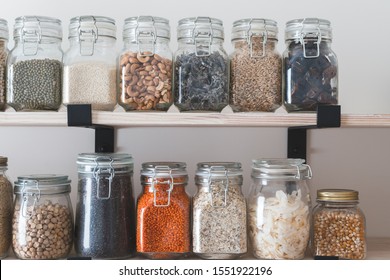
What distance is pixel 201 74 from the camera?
1.28 m

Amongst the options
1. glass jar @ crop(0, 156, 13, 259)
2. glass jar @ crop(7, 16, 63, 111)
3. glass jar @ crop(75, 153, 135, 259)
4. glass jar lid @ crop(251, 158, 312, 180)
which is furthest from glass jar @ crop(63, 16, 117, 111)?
glass jar lid @ crop(251, 158, 312, 180)

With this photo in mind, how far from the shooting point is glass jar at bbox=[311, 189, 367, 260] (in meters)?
1.31

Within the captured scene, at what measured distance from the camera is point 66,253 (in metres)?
1.31

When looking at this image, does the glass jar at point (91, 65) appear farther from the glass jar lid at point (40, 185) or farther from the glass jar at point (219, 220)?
the glass jar at point (219, 220)

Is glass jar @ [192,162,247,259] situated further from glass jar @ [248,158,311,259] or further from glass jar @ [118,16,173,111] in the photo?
glass jar @ [118,16,173,111]

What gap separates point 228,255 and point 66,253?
37 cm

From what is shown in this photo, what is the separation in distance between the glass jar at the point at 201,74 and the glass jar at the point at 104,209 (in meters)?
0.21

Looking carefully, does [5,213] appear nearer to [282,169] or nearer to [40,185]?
[40,185]

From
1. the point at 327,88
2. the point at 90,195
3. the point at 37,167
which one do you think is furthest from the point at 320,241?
the point at 37,167

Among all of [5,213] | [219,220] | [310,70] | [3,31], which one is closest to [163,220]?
[219,220]

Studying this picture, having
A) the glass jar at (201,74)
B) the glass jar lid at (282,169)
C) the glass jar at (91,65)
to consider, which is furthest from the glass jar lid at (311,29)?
the glass jar at (91,65)

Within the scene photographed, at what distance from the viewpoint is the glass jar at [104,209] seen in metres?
A: 1.29

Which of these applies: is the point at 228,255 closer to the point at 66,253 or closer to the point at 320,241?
the point at 320,241

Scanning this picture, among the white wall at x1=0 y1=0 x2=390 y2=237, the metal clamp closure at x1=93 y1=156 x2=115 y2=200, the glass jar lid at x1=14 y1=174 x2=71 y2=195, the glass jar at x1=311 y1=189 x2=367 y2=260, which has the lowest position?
the glass jar at x1=311 y1=189 x2=367 y2=260
